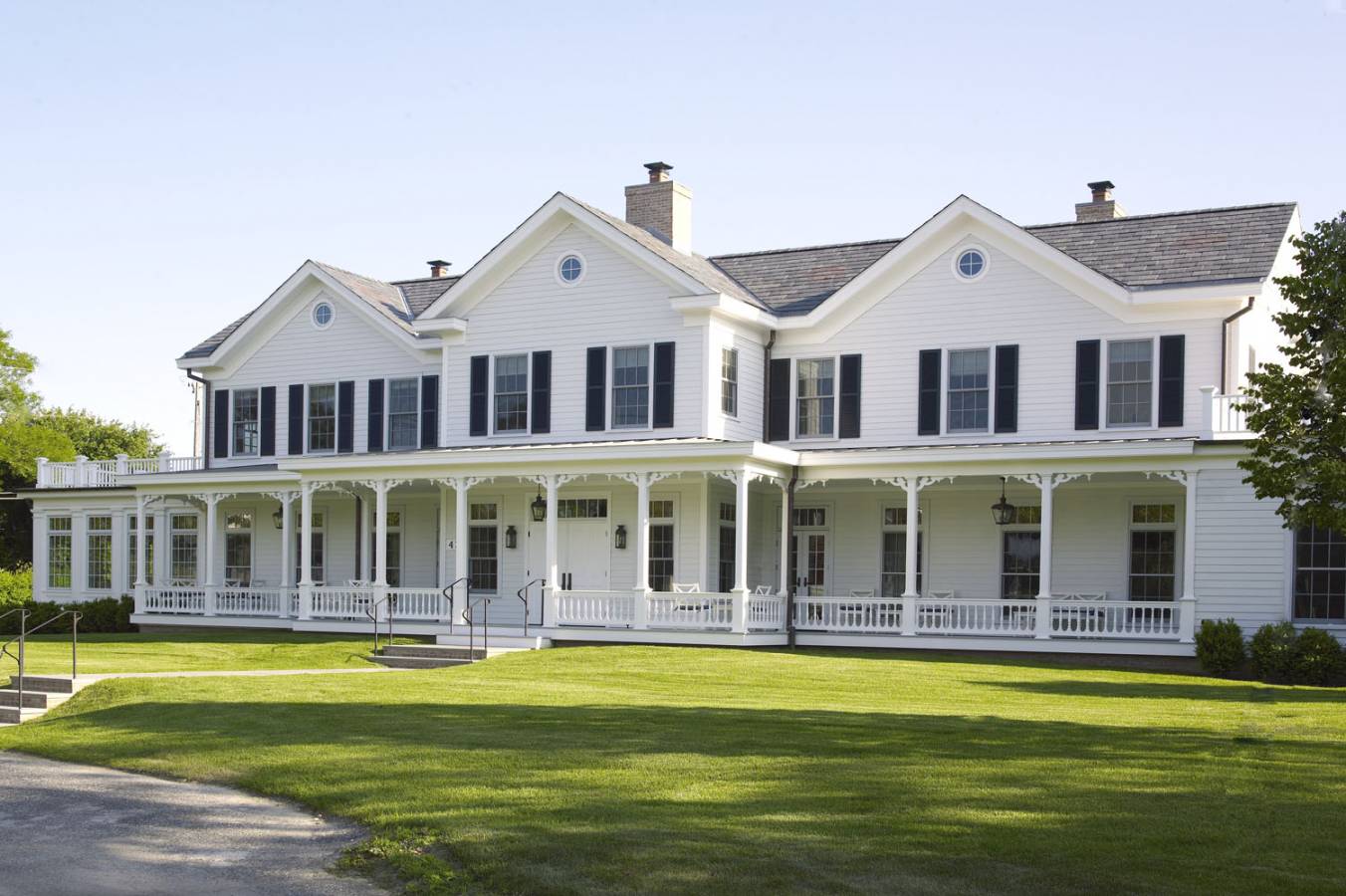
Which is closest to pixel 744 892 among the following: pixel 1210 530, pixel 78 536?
pixel 1210 530

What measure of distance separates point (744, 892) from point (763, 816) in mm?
1653

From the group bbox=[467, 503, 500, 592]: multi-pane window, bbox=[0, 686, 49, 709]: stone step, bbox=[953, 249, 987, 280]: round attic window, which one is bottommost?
bbox=[0, 686, 49, 709]: stone step


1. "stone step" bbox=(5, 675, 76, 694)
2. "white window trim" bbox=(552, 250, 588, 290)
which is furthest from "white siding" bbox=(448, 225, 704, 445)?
"stone step" bbox=(5, 675, 76, 694)

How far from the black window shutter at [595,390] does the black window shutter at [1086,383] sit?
337 inches

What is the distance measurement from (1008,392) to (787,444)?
4236mm

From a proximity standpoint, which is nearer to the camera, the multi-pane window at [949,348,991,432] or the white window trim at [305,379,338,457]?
the multi-pane window at [949,348,991,432]

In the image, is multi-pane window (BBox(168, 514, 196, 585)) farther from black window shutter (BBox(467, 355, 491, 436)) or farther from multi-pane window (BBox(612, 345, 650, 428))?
multi-pane window (BBox(612, 345, 650, 428))

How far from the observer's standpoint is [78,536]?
3581 cm

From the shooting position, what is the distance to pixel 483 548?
29.8m

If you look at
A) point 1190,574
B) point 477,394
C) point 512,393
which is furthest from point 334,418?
point 1190,574

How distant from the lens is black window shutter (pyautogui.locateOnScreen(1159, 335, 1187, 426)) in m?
24.7

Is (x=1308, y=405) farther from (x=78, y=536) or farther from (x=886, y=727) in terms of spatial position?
(x=78, y=536)

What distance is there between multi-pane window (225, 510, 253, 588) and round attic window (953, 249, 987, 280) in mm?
16634

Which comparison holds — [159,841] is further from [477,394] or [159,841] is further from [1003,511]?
[477,394]
